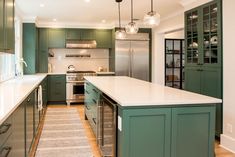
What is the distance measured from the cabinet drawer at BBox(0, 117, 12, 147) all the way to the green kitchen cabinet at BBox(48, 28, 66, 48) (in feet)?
21.4

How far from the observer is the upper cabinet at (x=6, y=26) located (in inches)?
126

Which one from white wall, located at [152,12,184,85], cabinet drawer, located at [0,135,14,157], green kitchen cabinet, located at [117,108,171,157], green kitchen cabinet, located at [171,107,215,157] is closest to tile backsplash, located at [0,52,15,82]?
cabinet drawer, located at [0,135,14,157]

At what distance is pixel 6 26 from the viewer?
11.4 feet

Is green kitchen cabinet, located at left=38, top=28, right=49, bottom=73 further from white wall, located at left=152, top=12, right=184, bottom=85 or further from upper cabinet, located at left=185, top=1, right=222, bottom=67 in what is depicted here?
upper cabinet, located at left=185, top=1, right=222, bottom=67

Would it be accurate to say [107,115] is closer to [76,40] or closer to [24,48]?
[24,48]

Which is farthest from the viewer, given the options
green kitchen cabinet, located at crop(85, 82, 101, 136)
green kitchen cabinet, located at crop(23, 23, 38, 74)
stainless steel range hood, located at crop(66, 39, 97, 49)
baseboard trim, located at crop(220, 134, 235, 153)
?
stainless steel range hood, located at crop(66, 39, 97, 49)

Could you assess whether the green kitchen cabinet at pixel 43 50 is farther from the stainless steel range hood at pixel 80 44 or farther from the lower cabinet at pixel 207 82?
the lower cabinet at pixel 207 82

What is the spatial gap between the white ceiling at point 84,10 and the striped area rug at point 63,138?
2477mm

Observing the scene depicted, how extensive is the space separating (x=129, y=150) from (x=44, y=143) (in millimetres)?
2305

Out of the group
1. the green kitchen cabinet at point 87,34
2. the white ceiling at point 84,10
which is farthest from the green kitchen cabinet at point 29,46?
the green kitchen cabinet at point 87,34

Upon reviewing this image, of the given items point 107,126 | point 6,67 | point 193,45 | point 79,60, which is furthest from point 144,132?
point 79,60

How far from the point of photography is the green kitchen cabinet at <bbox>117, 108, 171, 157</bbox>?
2441 mm

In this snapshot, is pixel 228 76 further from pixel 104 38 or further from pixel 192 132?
pixel 104 38

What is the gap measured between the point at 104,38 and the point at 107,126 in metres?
5.77
